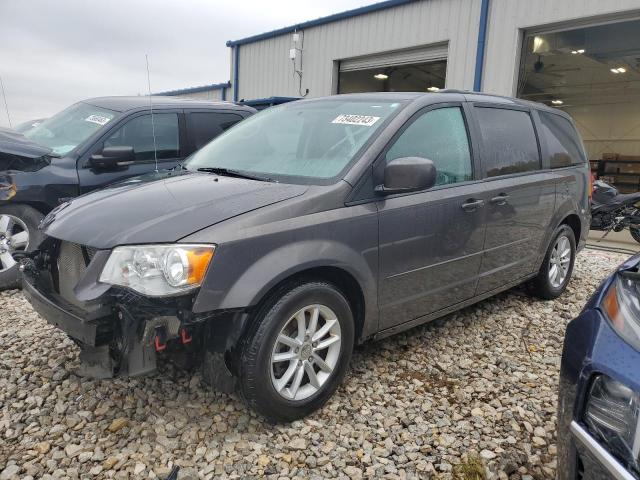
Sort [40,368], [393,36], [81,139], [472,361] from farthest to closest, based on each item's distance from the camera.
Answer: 1. [393,36]
2. [81,139]
3. [472,361]
4. [40,368]

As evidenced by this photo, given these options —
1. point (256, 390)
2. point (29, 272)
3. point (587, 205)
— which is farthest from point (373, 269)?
point (587, 205)

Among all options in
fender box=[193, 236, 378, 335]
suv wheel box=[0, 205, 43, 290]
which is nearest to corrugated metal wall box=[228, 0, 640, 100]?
fender box=[193, 236, 378, 335]

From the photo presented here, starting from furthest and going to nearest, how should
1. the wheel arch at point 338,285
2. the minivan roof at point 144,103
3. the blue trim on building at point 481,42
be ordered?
the blue trim on building at point 481,42 → the minivan roof at point 144,103 → the wheel arch at point 338,285

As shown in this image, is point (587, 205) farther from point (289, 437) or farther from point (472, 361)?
point (289, 437)

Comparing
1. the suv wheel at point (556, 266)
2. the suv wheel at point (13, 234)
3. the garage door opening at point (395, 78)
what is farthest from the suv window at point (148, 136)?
the garage door opening at point (395, 78)

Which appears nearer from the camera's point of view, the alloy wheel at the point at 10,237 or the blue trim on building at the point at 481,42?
the alloy wheel at the point at 10,237

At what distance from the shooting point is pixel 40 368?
2.89m

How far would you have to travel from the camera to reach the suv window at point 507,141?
3477 millimetres

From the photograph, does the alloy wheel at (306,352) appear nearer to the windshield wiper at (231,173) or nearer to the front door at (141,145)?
the windshield wiper at (231,173)

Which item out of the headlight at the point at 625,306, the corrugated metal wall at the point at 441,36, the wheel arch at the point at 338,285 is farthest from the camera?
the corrugated metal wall at the point at 441,36

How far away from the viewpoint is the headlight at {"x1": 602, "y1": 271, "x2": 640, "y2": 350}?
1.50 m

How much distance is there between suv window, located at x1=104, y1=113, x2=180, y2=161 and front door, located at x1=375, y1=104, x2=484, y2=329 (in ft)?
9.73

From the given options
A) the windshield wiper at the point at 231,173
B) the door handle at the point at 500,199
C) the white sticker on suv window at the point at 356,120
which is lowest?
the door handle at the point at 500,199

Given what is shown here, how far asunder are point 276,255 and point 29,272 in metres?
1.41
